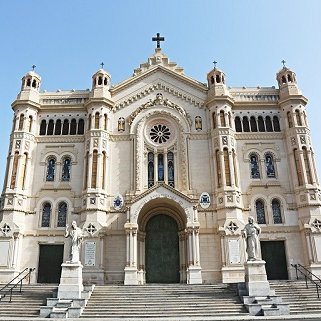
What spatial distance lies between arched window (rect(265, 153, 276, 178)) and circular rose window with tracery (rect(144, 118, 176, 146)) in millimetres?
7769

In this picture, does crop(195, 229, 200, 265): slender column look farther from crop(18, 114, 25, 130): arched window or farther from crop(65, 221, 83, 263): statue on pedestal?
crop(18, 114, 25, 130): arched window

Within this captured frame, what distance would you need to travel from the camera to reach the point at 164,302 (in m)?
18.1

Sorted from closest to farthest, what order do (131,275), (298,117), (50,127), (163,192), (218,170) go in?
(131,275)
(163,192)
(218,170)
(298,117)
(50,127)

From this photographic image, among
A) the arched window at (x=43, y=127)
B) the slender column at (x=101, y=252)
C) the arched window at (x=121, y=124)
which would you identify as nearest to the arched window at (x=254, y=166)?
the arched window at (x=121, y=124)

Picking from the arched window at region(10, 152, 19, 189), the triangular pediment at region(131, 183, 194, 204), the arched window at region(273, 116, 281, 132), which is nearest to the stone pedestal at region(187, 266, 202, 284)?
the triangular pediment at region(131, 183, 194, 204)

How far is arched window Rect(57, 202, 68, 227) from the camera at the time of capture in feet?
89.6

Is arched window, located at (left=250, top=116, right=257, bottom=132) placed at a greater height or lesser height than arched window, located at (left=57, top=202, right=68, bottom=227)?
greater

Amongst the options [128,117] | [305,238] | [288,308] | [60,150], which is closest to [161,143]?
[128,117]

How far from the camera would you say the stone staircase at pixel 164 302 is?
16.8 metres

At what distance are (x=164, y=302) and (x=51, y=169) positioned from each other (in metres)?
15.6

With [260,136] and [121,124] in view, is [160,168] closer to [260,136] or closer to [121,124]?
[121,124]

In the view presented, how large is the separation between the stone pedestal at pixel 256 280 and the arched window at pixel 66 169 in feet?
52.3

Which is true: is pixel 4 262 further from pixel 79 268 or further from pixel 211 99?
pixel 211 99

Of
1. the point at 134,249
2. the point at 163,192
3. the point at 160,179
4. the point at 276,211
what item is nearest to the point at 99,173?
the point at 160,179
